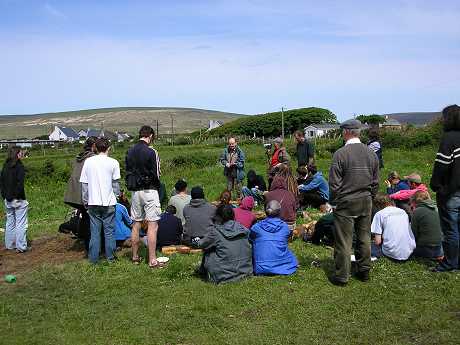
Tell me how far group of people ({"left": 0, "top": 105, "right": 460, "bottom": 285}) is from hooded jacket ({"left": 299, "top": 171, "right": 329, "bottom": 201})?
61.2 inches

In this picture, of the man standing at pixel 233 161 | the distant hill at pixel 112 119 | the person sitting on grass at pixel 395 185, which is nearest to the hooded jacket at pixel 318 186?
the person sitting on grass at pixel 395 185

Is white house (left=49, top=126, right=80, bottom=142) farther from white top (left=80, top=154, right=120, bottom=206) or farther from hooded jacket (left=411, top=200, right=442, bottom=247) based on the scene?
hooded jacket (left=411, top=200, right=442, bottom=247)

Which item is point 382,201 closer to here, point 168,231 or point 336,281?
point 336,281

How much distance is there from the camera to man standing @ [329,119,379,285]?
21.2 feet

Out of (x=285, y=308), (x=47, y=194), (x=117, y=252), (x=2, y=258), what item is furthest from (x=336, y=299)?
(x=47, y=194)

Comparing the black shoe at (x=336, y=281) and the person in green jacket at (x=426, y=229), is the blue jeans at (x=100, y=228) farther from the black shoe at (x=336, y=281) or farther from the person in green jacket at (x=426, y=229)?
the person in green jacket at (x=426, y=229)

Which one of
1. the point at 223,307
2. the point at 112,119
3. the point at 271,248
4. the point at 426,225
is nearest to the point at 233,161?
the point at 271,248

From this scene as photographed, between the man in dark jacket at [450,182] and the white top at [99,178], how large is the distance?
179 inches

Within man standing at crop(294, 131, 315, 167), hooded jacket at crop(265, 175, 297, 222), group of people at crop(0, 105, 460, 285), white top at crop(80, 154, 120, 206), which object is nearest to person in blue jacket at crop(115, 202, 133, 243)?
group of people at crop(0, 105, 460, 285)

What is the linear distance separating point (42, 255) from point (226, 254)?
3.96 metres

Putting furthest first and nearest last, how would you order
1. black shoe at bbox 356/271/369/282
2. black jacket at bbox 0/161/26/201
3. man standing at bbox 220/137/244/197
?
man standing at bbox 220/137/244/197, black jacket at bbox 0/161/26/201, black shoe at bbox 356/271/369/282

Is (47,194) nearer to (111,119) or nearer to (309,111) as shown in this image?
(309,111)

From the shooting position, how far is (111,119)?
550ft

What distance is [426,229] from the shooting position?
746 centimetres
